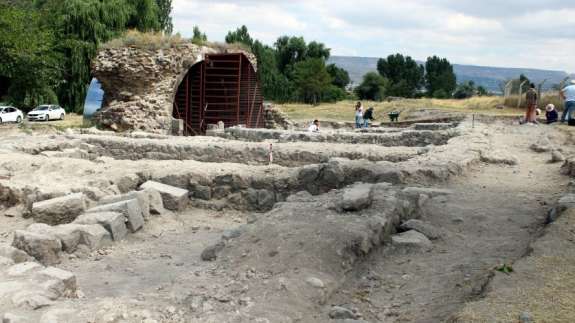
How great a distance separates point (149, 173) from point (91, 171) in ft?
3.51

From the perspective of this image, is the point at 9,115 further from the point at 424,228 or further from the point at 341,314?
the point at 341,314

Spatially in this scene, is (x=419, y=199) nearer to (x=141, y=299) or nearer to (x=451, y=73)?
(x=141, y=299)

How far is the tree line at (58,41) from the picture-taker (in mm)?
29406

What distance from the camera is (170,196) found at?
28.0 ft

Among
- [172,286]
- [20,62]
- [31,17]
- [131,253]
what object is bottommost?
[131,253]

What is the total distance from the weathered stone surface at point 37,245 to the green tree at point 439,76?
6697cm

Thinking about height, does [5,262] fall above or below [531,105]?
below

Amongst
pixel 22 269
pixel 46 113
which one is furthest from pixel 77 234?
pixel 46 113

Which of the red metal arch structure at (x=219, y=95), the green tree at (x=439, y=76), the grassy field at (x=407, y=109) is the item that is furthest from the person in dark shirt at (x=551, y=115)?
the green tree at (x=439, y=76)

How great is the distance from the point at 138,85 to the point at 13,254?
13.5 meters

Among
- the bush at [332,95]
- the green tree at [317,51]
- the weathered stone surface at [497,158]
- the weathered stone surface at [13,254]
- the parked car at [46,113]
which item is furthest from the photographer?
the green tree at [317,51]

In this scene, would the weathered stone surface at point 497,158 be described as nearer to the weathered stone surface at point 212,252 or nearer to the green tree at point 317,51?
the weathered stone surface at point 212,252

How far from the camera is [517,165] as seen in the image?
10.3 m

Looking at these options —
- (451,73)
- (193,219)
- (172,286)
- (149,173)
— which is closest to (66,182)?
(149,173)
